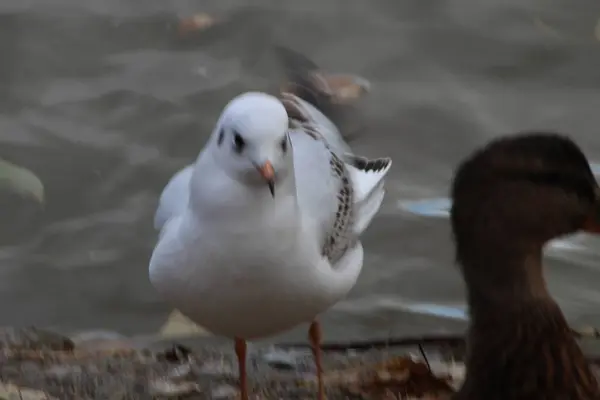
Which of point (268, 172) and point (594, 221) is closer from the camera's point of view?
point (594, 221)

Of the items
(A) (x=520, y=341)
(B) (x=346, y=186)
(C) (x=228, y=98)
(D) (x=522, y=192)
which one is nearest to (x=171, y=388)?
(B) (x=346, y=186)

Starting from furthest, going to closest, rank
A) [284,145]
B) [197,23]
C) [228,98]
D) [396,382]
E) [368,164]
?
[197,23] < [228,98] < [368,164] < [396,382] < [284,145]

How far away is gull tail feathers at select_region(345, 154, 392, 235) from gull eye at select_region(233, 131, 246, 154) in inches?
30.3

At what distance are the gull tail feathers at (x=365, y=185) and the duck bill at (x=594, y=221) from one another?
1008 millimetres

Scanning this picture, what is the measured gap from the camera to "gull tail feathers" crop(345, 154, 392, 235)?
3.66 metres

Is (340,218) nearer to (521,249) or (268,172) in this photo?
(268,172)

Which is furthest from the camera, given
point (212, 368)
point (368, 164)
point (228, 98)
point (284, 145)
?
point (228, 98)

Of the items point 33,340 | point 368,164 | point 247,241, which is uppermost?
point 247,241

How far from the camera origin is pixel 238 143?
9.31ft

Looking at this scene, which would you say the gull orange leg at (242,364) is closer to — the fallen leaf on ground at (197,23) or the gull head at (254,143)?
the gull head at (254,143)

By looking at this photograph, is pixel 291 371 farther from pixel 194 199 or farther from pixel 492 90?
pixel 492 90

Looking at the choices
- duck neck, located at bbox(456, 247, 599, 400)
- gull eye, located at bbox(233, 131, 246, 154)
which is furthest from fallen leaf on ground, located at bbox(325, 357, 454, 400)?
gull eye, located at bbox(233, 131, 246, 154)

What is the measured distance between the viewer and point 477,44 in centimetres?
597

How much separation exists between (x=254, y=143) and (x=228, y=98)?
9.07 feet
